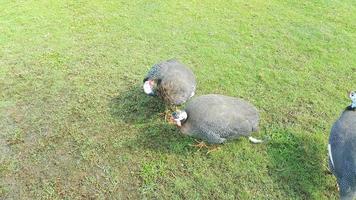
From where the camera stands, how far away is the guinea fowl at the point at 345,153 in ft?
12.7

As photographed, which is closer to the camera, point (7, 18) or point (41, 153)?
point (41, 153)

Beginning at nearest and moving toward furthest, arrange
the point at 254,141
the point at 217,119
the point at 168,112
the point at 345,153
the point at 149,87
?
1. the point at 345,153
2. the point at 217,119
3. the point at 254,141
4. the point at 149,87
5. the point at 168,112

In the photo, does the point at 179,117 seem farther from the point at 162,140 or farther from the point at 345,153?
the point at 345,153

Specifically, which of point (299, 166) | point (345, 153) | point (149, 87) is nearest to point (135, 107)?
point (149, 87)

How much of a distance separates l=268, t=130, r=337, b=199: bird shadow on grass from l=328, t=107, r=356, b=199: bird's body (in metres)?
0.38

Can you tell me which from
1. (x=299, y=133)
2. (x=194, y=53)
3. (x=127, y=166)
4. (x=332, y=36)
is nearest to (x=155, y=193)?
(x=127, y=166)

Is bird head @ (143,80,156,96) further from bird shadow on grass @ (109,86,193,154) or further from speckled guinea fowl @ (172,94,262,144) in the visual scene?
speckled guinea fowl @ (172,94,262,144)

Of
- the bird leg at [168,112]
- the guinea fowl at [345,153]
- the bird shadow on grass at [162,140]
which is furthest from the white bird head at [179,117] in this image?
the guinea fowl at [345,153]

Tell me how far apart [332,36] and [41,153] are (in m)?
4.46

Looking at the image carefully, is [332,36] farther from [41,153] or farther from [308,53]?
[41,153]

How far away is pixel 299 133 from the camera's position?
16.4ft

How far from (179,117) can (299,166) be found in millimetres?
1362

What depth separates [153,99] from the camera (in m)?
5.43

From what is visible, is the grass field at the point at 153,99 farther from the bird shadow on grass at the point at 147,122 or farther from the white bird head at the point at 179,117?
the white bird head at the point at 179,117
